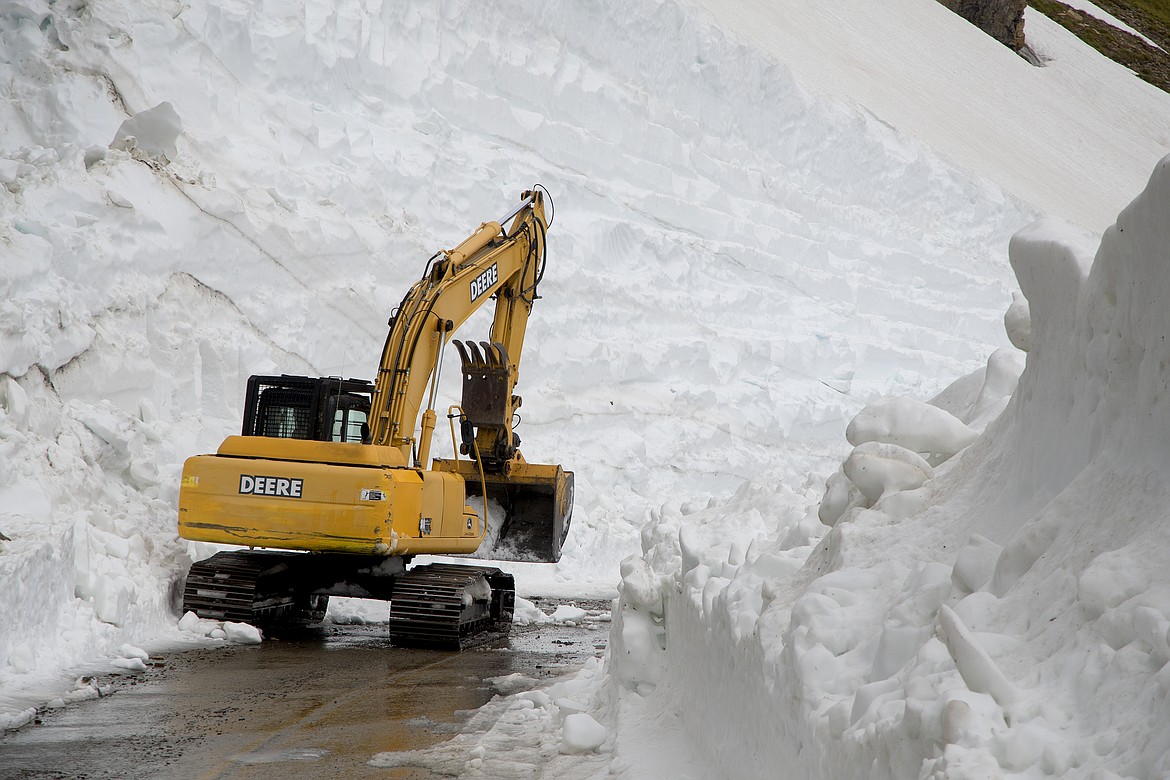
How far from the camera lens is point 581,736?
17.3 ft

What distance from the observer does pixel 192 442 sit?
1215 cm

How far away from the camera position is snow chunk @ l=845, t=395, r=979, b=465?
467cm

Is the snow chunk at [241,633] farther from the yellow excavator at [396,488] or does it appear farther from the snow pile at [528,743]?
the snow pile at [528,743]

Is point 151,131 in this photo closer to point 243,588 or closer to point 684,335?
point 243,588

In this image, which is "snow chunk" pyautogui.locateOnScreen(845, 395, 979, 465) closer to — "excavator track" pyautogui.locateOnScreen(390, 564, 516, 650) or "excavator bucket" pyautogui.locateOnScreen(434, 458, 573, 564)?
"excavator track" pyautogui.locateOnScreen(390, 564, 516, 650)

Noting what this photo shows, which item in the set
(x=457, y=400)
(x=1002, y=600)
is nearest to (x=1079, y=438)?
(x=1002, y=600)

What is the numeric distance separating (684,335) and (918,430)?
1466 cm

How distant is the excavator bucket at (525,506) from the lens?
11.3 m

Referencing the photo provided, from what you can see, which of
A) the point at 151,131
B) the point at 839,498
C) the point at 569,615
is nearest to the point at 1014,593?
the point at 839,498

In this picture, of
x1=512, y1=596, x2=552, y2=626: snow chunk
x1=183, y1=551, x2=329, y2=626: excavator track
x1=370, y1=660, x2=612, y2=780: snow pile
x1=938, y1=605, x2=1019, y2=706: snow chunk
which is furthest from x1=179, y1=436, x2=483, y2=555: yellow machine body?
x1=938, y1=605, x2=1019, y2=706: snow chunk

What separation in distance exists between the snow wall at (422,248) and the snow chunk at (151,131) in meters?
0.04

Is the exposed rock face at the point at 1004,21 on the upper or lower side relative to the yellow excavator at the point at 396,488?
upper

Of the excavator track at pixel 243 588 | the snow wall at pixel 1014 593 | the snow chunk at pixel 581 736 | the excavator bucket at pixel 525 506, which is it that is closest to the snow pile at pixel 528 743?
the snow chunk at pixel 581 736

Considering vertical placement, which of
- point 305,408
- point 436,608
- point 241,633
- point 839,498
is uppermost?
point 839,498
